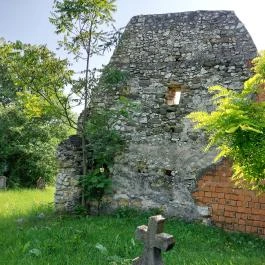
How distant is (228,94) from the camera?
562cm

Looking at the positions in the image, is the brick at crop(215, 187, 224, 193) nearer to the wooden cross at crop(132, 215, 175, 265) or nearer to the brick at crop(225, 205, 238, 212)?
the brick at crop(225, 205, 238, 212)

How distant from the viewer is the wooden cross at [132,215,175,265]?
4254 mm

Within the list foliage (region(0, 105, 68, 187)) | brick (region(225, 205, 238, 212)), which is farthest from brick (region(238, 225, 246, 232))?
foliage (region(0, 105, 68, 187))

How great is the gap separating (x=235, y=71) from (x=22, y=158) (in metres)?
14.0

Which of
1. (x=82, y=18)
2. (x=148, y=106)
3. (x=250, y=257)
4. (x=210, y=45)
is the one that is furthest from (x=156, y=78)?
(x=250, y=257)

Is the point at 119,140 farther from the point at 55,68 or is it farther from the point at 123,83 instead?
the point at 55,68

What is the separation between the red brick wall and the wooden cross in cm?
484

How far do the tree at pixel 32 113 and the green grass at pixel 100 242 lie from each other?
2890 millimetres

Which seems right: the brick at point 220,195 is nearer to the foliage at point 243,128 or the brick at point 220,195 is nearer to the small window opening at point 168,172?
the small window opening at point 168,172

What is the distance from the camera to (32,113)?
10234mm

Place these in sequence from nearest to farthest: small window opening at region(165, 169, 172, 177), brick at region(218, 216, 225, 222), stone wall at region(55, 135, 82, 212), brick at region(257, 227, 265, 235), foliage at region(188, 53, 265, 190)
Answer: foliage at region(188, 53, 265, 190)
brick at region(257, 227, 265, 235)
brick at region(218, 216, 225, 222)
small window opening at region(165, 169, 172, 177)
stone wall at region(55, 135, 82, 212)

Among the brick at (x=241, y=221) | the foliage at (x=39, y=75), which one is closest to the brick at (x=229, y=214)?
the brick at (x=241, y=221)

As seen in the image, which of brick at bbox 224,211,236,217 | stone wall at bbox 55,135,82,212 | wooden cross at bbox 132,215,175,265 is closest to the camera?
wooden cross at bbox 132,215,175,265

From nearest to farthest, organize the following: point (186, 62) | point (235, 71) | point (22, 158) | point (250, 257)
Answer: point (250, 257)
point (235, 71)
point (186, 62)
point (22, 158)
